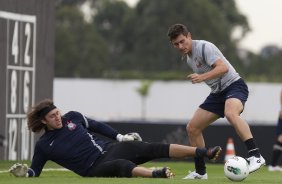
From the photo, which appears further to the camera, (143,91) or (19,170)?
(143,91)

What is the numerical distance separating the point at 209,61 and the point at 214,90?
57 cm

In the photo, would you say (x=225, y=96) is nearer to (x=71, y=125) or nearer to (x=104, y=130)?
(x=104, y=130)

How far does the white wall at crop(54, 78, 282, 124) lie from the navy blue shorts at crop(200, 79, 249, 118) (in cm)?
4880

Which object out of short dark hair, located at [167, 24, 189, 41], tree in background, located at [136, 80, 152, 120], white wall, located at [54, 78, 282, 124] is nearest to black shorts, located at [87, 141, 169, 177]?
short dark hair, located at [167, 24, 189, 41]

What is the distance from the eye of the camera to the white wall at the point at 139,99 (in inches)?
2482

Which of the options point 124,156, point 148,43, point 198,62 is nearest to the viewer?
point 124,156

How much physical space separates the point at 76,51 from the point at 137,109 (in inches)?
972

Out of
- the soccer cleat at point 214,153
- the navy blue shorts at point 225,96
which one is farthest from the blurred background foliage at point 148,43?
Answer: the soccer cleat at point 214,153

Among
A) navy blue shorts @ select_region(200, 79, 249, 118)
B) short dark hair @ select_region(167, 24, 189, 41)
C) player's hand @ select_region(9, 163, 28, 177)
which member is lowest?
player's hand @ select_region(9, 163, 28, 177)

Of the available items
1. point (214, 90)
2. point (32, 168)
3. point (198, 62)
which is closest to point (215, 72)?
point (198, 62)

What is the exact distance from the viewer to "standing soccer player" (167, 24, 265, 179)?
1248 cm

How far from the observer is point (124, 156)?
481 inches

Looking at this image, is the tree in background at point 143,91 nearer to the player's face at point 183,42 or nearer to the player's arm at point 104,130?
the player's arm at point 104,130

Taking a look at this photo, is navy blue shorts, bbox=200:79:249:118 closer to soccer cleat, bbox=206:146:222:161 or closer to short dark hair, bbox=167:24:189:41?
short dark hair, bbox=167:24:189:41
